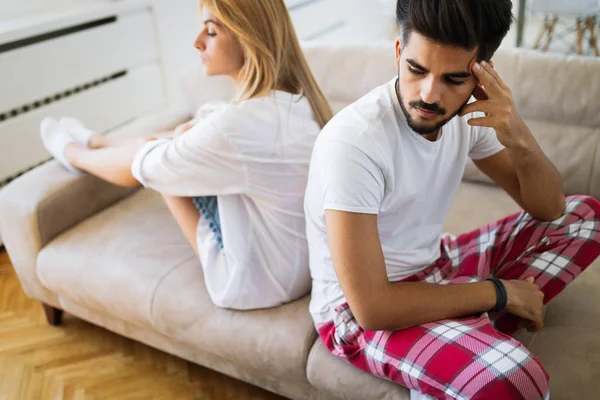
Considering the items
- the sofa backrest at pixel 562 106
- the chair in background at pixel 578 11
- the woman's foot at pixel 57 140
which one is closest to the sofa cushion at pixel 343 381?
the sofa backrest at pixel 562 106

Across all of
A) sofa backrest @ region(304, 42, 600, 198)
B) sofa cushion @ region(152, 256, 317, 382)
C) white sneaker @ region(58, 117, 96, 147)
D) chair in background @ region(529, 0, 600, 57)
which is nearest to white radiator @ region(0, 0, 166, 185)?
white sneaker @ region(58, 117, 96, 147)

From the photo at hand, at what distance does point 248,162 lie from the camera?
1330 mm

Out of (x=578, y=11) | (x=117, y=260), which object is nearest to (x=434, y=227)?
(x=117, y=260)

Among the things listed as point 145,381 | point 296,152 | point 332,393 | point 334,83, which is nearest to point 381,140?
point 296,152

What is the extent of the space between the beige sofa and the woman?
0.32 feet

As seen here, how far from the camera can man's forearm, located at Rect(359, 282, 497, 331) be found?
1.13 m

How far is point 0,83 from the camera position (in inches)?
90.0

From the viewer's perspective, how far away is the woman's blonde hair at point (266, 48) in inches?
51.1

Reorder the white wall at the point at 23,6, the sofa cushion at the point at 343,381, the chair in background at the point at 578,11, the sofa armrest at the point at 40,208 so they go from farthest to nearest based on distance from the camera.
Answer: the chair in background at the point at 578,11 → the white wall at the point at 23,6 → the sofa armrest at the point at 40,208 → the sofa cushion at the point at 343,381

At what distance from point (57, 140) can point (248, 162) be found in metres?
0.78

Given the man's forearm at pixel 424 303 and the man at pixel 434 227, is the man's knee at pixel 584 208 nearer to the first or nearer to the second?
the man at pixel 434 227

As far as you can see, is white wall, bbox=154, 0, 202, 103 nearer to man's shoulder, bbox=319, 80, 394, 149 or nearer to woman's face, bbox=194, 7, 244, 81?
woman's face, bbox=194, 7, 244, 81

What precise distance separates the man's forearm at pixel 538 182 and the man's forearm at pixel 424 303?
0.25 m

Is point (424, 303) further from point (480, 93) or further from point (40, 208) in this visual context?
point (40, 208)
